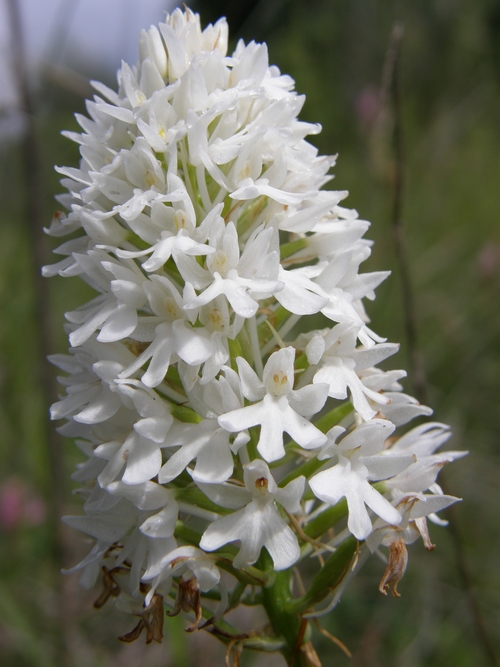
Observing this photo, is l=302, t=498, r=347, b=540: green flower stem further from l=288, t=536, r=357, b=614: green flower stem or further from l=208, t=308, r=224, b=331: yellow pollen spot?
l=208, t=308, r=224, b=331: yellow pollen spot

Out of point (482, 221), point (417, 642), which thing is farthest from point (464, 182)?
point (417, 642)

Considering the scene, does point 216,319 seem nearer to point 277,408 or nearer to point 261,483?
point 277,408

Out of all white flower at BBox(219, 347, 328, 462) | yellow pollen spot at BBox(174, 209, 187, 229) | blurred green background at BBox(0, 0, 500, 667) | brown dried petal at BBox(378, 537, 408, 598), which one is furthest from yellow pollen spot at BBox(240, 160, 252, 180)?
blurred green background at BBox(0, 0, 500, 667)

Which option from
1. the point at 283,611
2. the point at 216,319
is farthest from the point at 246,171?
the point at 283,611

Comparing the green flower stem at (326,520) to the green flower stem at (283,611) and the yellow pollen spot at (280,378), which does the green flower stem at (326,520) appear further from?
the yellow pollen spot at (280,378)

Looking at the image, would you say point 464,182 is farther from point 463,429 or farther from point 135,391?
point 135,391

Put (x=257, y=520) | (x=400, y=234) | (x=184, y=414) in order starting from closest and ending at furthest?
(x=257, y=520), (x=184, y=414), (x=400, y=234)

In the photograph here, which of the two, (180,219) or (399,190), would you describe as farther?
(399,190)
